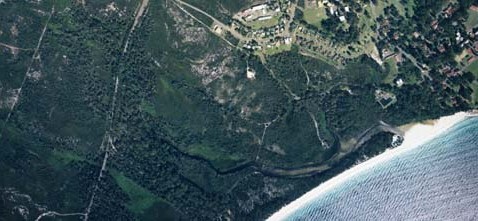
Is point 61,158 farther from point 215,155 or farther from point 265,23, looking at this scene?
point 265,23

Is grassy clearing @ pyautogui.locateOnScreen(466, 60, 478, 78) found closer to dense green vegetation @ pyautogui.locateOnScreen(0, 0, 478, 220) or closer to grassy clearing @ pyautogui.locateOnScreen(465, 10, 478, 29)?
dense green vegetation @ pyautogui.locateOnScreen(0, 0, 478, 220)

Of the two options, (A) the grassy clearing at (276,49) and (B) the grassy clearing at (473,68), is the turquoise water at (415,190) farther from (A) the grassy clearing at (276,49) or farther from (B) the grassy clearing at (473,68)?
(A) the grassy clearing at (276,49)

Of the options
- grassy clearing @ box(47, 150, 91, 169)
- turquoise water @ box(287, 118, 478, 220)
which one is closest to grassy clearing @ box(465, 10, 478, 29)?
turquoise water @ box(287, 118, 478, 220)

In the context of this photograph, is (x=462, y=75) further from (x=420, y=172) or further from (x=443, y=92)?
(x=420, y=172)

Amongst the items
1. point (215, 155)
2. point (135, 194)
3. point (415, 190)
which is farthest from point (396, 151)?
point (135, 194)

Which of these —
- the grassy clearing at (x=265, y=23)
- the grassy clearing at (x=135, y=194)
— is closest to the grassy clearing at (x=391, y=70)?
the grassy clearing at (x=265, y=23)
